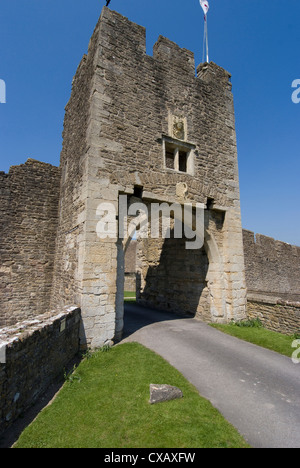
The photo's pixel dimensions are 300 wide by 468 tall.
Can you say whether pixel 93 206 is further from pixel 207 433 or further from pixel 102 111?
pixel 207 433

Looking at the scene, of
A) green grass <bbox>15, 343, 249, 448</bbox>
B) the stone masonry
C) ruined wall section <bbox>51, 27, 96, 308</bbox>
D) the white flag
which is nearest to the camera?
green grass <bbox>15, 343, 249, 448</bbox>

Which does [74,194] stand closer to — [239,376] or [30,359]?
[30,359]

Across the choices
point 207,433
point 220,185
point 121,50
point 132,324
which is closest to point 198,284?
point 132,324

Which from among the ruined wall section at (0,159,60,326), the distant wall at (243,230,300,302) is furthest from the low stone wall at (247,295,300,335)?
the distant wall at (243,230,300,302)

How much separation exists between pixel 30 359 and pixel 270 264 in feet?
59.7

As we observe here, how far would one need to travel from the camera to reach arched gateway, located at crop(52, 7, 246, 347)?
617 centimetres

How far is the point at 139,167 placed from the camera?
23.1 ft

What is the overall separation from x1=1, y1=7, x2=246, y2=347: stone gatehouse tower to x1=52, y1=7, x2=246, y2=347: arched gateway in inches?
1.3

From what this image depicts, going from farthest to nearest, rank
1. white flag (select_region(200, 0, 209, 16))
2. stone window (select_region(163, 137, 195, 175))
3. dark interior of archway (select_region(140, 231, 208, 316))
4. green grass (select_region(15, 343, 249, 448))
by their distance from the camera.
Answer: white flag (select_region(200, 0, 209, 16)) < dark interior of archway (select_region(140, 231, 208, 316)) < stone window (select_region(163, 137, 195, 175)) < green grass (select_region(15, 343, 249, 448))

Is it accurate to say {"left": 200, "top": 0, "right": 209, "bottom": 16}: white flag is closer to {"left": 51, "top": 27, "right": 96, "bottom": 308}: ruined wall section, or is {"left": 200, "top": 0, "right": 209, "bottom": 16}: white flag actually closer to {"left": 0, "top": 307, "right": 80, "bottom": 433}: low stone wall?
{"left": 51, "top": 27, "right": 96, "bottom": 308}: ruined wall section

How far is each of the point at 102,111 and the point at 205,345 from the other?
6.83 m

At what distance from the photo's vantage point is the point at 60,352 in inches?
183

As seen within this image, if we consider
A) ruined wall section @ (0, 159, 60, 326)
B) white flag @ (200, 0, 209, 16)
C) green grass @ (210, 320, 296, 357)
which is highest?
white flag @ (200, 0, 209, 16)
